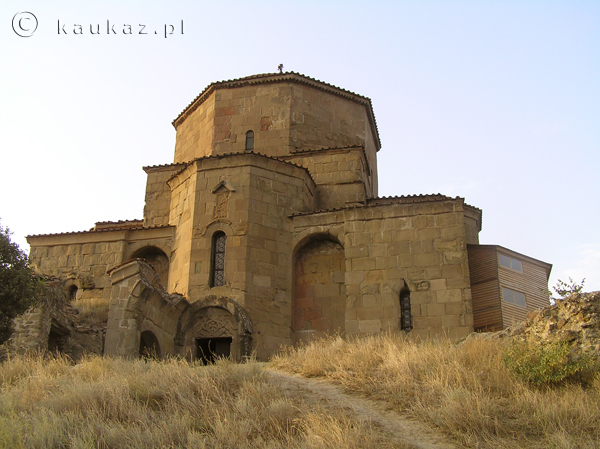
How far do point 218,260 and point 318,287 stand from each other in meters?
2.79

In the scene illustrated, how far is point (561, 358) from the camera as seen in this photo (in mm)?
8180

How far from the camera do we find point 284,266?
16766mm

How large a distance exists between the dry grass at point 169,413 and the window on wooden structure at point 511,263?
28.5 ft

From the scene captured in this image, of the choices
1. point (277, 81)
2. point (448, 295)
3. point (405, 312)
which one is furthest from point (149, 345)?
point (277, 81)

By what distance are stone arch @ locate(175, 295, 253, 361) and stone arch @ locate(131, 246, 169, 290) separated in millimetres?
3079

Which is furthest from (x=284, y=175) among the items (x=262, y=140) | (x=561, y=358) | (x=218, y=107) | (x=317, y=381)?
(x=561, y=358)

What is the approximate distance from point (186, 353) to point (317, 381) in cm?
684

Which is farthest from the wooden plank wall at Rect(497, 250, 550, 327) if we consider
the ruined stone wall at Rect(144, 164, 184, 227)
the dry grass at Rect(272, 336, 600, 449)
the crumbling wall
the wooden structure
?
the ruined stone wall at Rect(144, 164, 184, 227)

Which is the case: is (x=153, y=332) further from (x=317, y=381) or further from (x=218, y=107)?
(x=218, y=107)

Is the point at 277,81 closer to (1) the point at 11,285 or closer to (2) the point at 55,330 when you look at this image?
(2) the point at 55,330

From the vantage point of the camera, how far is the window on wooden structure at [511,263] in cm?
1596

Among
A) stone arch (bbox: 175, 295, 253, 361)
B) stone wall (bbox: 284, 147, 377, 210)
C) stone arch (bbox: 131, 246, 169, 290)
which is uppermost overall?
stone wall (bbox: 284, 147, 377, 210)

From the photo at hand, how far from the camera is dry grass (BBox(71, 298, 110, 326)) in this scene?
15469 mm

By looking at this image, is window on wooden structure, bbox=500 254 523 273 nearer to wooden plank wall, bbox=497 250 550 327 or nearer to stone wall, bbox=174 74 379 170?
wooden plank wall, bbox=497 250 550 327
